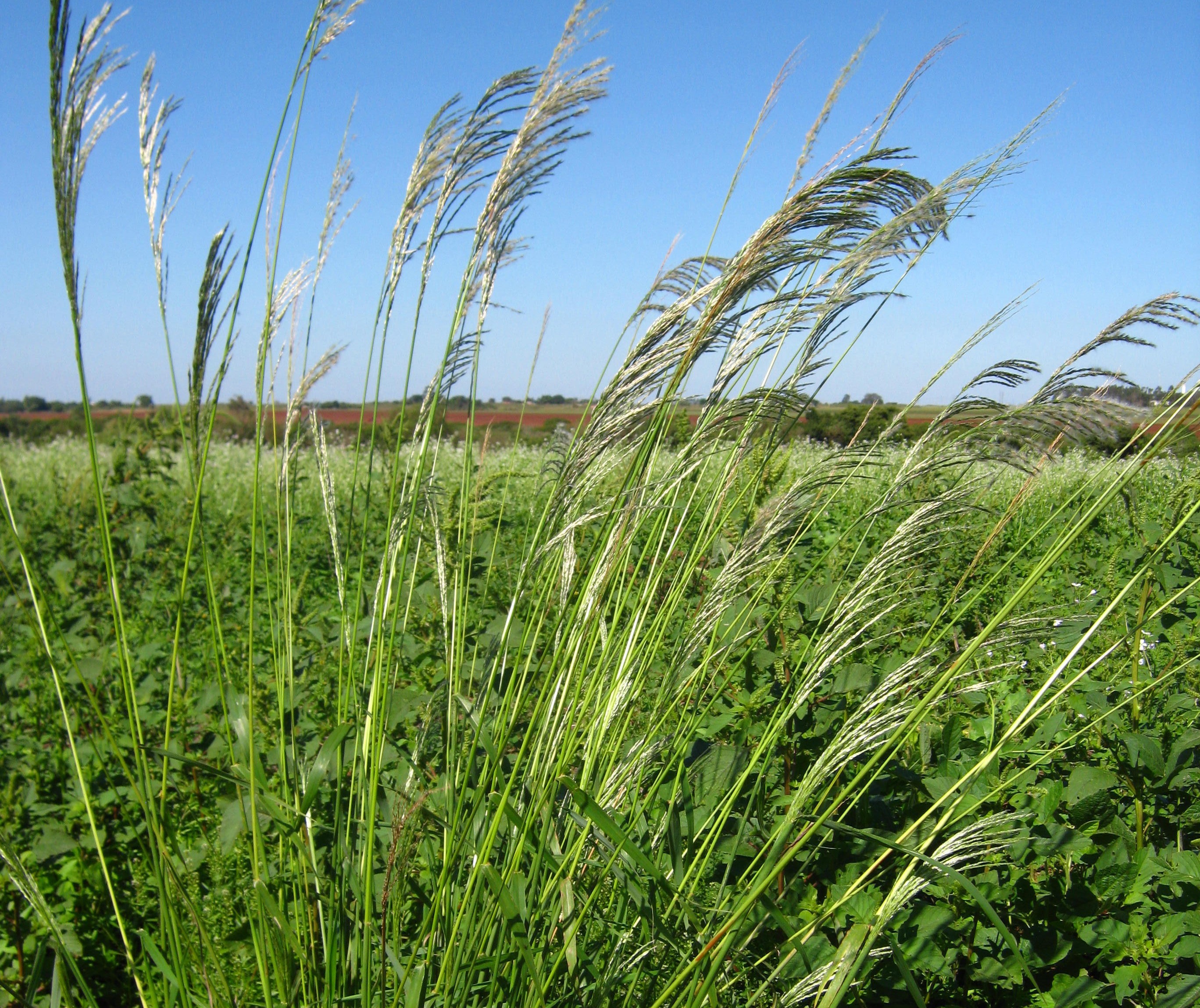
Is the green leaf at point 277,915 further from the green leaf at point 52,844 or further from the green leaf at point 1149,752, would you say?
the green leaf at point 1149,752

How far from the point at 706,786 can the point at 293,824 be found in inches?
25.1

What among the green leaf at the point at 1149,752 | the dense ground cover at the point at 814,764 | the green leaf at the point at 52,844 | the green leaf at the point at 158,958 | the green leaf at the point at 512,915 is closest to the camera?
the green leaf at the point at 512,915

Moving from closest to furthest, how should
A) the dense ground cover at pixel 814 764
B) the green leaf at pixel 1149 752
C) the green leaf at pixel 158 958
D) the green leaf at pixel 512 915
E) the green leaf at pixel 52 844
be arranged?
1. the green leaf at pixel 512 915
2. the green leaf at pixel 158 958
3. the dense ground cover at pixel 814 764
4. the green leaf at pixel 1149 752
5. the green leaf at pixel 52 844

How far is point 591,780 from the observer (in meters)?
1.32

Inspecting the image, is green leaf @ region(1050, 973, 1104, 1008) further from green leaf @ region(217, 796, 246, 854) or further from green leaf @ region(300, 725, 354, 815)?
green leaf @ region(217, 796, 246, 854)

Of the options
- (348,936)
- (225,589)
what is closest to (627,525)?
(348,936)

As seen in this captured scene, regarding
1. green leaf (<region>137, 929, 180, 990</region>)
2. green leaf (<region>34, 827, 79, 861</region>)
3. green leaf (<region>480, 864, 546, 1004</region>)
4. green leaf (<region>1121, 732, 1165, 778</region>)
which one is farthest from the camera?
green leaf (<region>34, 827, 79, 861</region>)

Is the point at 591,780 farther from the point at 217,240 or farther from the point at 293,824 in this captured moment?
the point at 217,240

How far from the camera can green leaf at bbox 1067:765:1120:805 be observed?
1.33 m

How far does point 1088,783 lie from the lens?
1.34 m

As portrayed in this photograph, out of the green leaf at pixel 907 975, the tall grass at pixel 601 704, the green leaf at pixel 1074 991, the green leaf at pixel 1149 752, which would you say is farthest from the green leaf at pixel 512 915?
the green leaf at pixel 1149 752

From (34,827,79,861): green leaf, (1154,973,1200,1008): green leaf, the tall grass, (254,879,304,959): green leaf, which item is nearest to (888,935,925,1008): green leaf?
the tall grass

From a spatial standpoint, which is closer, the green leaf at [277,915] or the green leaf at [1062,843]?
the green leaf at [277,915]

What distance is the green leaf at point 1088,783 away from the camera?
1.33 m
